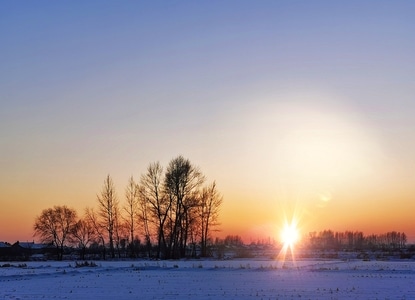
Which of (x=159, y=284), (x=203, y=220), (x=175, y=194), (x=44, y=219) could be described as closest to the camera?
(x=159, y=284)

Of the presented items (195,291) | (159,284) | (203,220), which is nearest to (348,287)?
(195,291)

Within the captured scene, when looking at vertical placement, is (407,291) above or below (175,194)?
below

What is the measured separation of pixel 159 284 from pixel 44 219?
2863 inches

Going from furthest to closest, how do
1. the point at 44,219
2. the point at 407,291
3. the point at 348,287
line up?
the point at 44,219 < the point at 348,287 < the point at 407,291

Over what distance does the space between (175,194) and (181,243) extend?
797cm

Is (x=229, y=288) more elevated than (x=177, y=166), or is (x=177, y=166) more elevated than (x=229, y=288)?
(x=177, y=166)

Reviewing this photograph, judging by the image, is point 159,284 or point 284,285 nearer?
point 284,285

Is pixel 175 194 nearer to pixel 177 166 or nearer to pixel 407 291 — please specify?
pixel 177 166

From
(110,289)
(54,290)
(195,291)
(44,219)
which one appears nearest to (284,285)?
(195,291)

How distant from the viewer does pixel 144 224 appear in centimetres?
8200

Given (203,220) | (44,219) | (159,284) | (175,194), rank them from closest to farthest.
→ (159,284) < (175,194) < (203,220) < (44,219)

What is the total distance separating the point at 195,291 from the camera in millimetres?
24188

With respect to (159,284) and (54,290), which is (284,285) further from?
(54,290)

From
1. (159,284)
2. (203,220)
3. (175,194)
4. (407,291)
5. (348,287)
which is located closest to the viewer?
(407,291)
